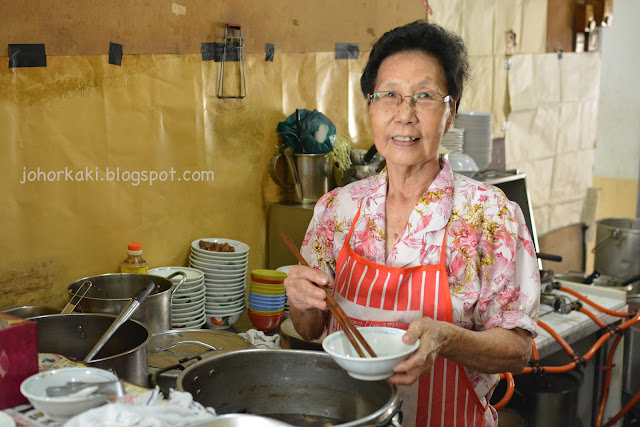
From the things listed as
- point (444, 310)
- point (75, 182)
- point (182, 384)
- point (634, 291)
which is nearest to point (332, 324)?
point (444, 310)

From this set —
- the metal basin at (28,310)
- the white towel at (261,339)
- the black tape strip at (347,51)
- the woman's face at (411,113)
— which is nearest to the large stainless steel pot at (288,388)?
the woman's face at (411,113)

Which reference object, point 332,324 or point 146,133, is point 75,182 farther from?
point 332,324

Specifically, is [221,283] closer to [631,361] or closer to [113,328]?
[113,328]

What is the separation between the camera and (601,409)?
367cm

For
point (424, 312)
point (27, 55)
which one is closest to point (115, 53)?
→ point (27, 55)

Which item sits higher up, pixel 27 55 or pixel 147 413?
pixel 27 55

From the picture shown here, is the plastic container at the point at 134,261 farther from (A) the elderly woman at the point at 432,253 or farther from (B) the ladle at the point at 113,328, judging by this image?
(A) the elderly woman at the point at 432,253

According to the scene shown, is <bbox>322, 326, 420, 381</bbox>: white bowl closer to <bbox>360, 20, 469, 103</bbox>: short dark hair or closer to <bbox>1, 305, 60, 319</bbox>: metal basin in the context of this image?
<bbox>360, 20, 469, 103</bbox>: short dark hair

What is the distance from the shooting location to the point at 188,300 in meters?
2.77

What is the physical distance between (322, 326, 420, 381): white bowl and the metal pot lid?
67 centimetres

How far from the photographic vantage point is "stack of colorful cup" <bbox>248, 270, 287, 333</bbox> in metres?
2.93

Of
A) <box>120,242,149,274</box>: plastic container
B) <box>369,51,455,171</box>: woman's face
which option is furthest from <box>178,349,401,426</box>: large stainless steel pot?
<box>120,242,149,274</box>: plastic container

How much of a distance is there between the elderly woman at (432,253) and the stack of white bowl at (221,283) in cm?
100

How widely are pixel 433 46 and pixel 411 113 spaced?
0.20m
